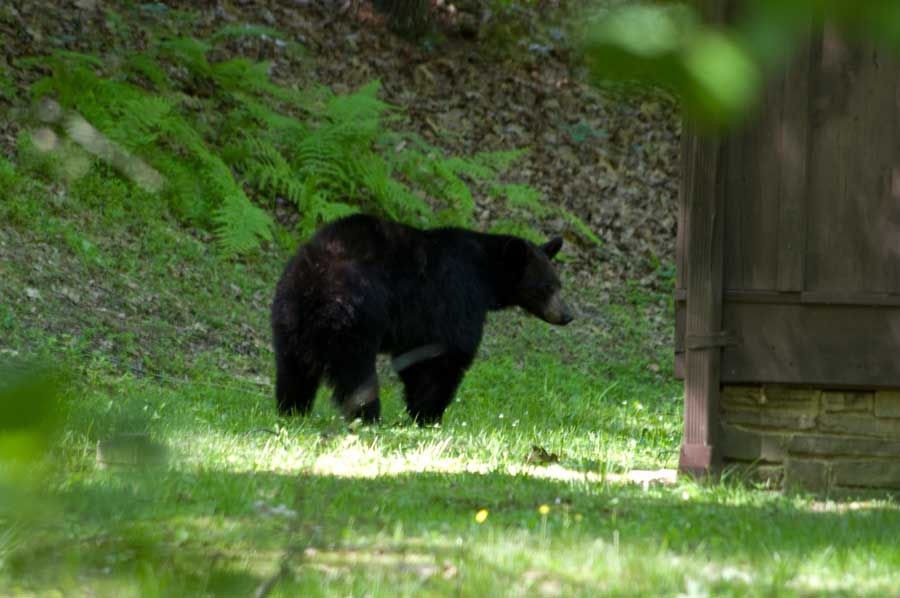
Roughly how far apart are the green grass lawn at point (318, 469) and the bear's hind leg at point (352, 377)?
0.23 meters

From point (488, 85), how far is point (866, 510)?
48.9 feet

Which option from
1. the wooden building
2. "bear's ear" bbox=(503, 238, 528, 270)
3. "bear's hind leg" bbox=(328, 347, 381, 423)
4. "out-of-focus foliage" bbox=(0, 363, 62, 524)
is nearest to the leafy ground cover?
"out-of-focus foliage" bbox=(0, 363, 62, 524)

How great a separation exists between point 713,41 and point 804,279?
576 centimetres

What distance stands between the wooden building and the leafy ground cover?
404mm

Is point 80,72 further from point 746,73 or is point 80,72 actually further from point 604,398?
point 746,73

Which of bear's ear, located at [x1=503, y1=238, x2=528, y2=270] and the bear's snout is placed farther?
the bear's snout

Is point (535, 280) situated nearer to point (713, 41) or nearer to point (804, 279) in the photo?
point (804, 279)

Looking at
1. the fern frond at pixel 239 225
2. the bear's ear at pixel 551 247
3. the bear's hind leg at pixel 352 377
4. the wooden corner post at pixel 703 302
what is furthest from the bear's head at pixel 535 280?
the fern frond at pixel 239 225

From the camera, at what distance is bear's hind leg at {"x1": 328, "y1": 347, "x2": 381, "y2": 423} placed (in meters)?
8.46

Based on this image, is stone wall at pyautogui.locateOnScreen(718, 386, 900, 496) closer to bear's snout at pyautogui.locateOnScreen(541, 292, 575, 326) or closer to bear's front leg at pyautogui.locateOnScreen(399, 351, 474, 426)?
bear's front leg at pyautogui.locateOnScreen(399, 351, 474, 426)

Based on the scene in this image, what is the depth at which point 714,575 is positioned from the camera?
4266mm

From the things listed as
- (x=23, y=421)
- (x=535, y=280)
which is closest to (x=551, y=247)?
(x=535, y=280)

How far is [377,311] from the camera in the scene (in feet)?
28.4

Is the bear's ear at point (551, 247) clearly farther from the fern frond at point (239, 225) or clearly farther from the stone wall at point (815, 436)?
the stone wall at point (815, 436)
